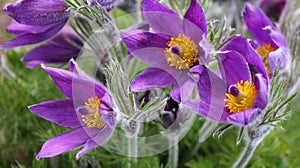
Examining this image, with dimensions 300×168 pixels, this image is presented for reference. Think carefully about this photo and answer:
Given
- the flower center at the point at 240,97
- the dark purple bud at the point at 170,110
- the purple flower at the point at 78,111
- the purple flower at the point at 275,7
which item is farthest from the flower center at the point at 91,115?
the purple flower at the point at 275,7

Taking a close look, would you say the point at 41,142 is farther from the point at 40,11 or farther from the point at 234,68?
the point at 234,68

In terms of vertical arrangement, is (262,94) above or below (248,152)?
above

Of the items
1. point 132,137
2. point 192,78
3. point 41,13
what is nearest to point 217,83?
point 192,78

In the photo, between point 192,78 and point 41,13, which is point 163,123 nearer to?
point 192,78

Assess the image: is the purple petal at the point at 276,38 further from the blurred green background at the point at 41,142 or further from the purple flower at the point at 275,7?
the purple flower at the point at 275,7

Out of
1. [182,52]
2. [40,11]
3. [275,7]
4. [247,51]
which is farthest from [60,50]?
[275,7]
